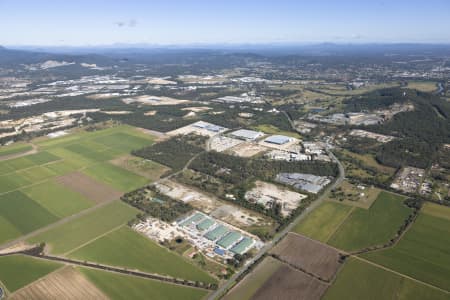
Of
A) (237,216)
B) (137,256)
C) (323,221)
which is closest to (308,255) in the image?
(323,221)

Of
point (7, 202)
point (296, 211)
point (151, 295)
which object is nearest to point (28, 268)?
point (151, 295)

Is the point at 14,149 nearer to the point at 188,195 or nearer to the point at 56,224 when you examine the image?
the point at 56,224

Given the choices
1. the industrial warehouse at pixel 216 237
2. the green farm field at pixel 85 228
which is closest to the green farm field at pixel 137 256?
the green farm field at pixel 85 228

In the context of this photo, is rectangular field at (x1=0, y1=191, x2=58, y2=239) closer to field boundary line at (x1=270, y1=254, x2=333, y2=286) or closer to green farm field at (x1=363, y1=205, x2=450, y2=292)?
field boundary line at (x1=270, y1=254, x2=333, y2=286)

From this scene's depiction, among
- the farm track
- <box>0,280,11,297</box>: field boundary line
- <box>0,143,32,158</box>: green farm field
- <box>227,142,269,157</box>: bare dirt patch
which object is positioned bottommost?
<box>0,280,11,297</box>: field boundary line

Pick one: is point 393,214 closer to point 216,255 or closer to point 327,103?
point 216,255

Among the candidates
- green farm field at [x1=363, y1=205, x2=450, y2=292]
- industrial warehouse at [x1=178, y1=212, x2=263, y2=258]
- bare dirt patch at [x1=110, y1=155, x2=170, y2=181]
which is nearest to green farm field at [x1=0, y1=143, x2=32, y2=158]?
bare dirt patch at [x1=110, y1=155, x2=170, y2=181]
